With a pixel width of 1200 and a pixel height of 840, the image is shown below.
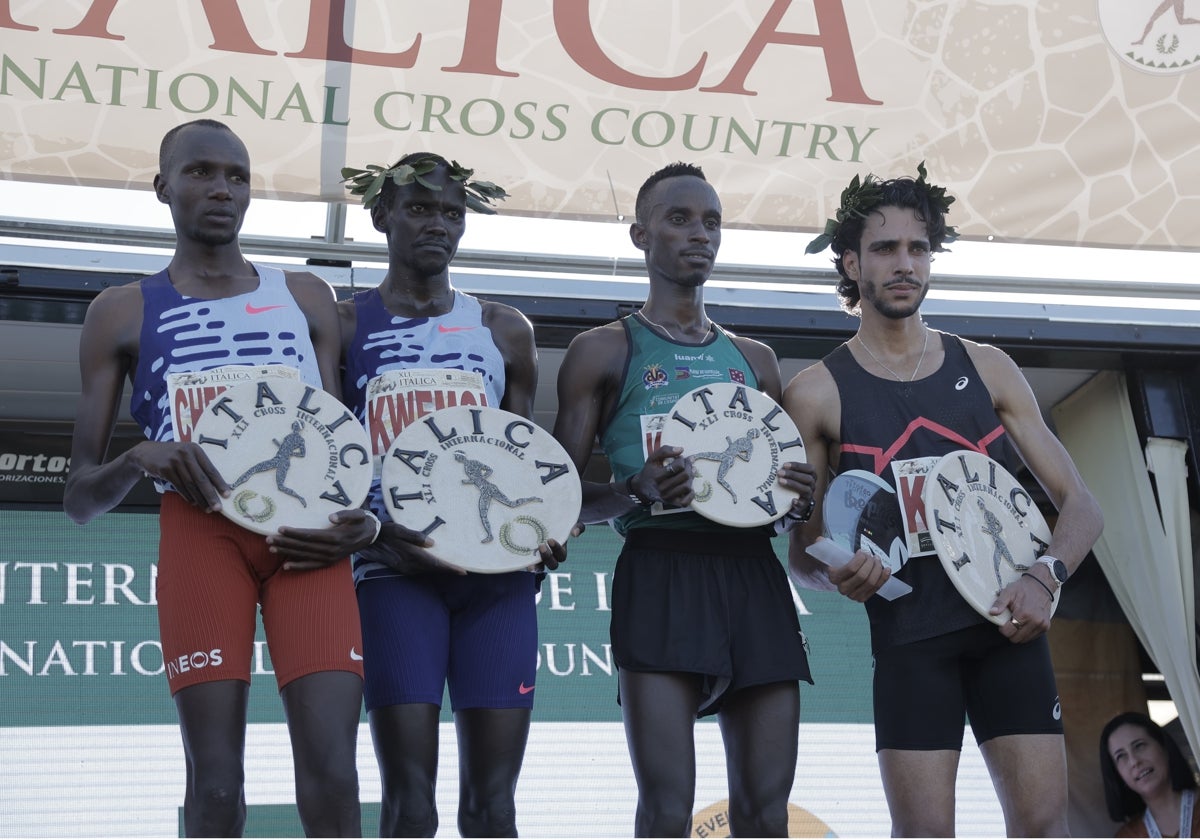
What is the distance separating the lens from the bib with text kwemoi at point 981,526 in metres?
3.69

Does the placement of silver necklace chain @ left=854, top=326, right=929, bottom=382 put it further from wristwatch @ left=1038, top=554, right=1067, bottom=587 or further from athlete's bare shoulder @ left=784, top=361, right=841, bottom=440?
wristwatch @ left=1038, top=554, right=1067, bottom=587

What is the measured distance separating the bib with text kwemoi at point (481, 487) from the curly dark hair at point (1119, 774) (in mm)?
3469

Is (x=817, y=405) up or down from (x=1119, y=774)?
up

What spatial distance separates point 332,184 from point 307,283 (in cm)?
194

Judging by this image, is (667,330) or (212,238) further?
(667,330)

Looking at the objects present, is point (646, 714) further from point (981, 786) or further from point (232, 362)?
point (981, 786)

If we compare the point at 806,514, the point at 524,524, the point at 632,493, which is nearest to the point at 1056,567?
the point at 806,514

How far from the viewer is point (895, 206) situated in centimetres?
428

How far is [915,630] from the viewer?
376 centimetres

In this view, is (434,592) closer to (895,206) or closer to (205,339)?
(205,339)

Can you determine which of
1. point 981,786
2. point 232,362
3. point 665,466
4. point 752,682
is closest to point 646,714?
point 752,682

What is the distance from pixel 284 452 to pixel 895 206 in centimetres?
185

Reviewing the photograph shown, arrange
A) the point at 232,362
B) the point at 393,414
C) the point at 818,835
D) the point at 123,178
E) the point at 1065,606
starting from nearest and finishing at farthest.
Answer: the point at 232,362 < the point at 393,414 < the point at 123,178 < the point at 818,835 < the point at 1065,606

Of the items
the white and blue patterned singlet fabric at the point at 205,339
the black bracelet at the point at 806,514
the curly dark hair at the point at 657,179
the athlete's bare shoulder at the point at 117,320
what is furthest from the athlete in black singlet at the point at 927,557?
the athlete's bare shoulder at the point at 117,320
